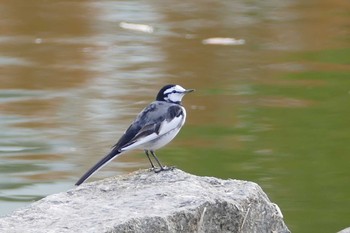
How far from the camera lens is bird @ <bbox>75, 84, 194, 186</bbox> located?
19.2 feet

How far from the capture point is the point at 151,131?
589 centimetres

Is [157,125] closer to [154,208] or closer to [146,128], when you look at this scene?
[146,128]

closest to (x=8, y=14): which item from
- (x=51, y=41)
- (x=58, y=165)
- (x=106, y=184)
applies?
(x=51, y=41)

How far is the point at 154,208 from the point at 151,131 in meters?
0.73

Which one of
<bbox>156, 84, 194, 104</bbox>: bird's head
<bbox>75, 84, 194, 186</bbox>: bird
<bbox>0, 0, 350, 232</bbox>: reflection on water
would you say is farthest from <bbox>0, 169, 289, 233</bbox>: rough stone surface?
<bbox>0, 0, 350, 232</bbox>: reflection on water

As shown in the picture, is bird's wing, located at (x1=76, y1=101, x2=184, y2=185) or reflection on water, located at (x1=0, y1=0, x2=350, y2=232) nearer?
bird's wing, located at (x1=76, y1=101, x2=184, y2=185)

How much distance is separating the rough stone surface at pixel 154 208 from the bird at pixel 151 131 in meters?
0.12

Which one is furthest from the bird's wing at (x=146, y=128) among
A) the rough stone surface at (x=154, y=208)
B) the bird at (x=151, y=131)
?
the rough stone surface at (x=154, y=208)

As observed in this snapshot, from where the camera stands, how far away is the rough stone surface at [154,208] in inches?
201

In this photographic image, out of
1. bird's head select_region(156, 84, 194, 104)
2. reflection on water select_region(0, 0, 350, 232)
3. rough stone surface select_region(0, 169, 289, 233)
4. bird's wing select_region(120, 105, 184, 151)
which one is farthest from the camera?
reflection on water select_region(0, 0, 350, 232)

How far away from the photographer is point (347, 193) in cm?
→ 800

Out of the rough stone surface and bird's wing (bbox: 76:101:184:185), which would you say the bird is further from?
the rough stone surface

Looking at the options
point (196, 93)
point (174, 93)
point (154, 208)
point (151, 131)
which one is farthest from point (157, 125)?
point (196, 93)

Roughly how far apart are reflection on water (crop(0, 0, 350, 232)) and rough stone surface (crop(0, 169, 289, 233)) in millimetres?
1784
